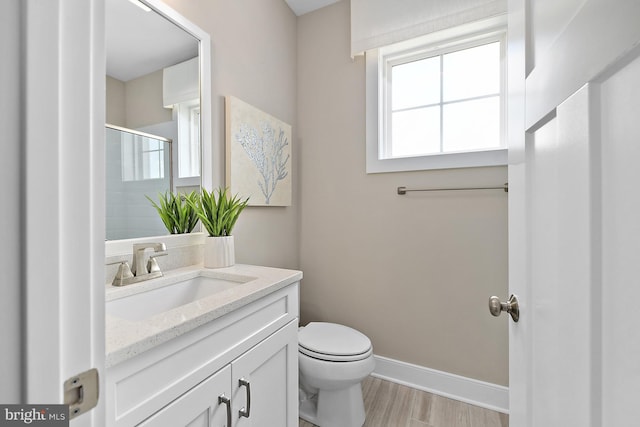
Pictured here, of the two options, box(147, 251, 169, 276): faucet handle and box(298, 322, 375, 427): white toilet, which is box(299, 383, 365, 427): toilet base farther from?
box(147, 251, 169, 276): faucet handle

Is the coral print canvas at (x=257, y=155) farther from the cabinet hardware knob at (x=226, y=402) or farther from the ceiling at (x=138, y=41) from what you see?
the cabinet hardware knob at (x=226, y=402)

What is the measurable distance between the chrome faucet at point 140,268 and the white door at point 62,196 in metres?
0.71

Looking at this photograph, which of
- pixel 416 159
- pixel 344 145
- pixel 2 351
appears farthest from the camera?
pixel 344 145

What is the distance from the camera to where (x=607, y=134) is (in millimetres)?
341

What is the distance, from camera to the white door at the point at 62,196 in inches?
11.7

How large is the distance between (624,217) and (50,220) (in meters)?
0.65

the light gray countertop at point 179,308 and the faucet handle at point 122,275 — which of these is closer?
the light gray countertop at point 179,308

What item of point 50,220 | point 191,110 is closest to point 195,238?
point 191,110

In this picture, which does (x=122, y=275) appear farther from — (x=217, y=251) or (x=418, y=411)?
(x=418, y=411)

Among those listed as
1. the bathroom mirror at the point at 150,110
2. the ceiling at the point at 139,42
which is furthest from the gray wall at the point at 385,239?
the ceiling at the point at 139,42

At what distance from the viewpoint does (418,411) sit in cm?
153

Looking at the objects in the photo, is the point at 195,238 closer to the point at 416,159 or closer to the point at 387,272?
the point at 387,272

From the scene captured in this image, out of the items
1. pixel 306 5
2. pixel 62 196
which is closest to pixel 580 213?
pixel 62 196

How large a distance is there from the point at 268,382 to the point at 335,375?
484mm
